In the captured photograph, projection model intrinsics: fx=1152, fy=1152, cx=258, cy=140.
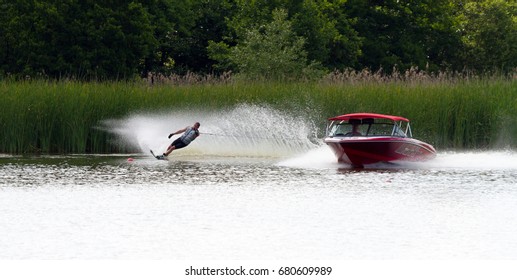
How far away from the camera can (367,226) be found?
19500mm

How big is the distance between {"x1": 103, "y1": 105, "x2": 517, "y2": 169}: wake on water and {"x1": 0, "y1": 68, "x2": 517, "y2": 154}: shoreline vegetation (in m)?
0.26

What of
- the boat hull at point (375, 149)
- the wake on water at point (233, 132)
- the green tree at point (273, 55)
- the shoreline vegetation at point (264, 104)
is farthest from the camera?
the green tree at point (273, 55)

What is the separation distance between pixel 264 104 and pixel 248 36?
64.0 ft

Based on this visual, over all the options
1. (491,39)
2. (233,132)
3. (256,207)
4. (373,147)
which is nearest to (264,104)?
(233,132)

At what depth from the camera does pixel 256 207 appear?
72.3 feet

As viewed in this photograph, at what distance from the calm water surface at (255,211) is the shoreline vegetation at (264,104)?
14.0 ft

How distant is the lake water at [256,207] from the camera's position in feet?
56.5

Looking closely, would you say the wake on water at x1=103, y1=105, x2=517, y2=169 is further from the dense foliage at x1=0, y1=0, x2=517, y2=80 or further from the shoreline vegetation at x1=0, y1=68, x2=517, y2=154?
the dense foliage at x1=0, y1=0, x2=517, y2=80

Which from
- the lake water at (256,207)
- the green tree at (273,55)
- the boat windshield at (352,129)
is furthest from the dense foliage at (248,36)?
the lake water at (256,207)

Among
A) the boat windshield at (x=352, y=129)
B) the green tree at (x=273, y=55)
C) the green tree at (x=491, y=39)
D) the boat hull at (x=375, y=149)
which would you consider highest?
the green tree at (x=491, y=39)

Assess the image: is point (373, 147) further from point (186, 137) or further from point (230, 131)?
point (230, 131)

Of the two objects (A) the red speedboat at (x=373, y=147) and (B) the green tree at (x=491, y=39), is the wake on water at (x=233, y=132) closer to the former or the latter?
(A) the red speedboat at (x=373, y=147)

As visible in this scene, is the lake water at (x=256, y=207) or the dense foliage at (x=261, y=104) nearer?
the lake water at (x=256, y=207)

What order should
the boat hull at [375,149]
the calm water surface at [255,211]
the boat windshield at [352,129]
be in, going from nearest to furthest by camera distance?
the calm water surface at [255,211]
the boat hull at [375,149]
the boat windshield at [352,129]
